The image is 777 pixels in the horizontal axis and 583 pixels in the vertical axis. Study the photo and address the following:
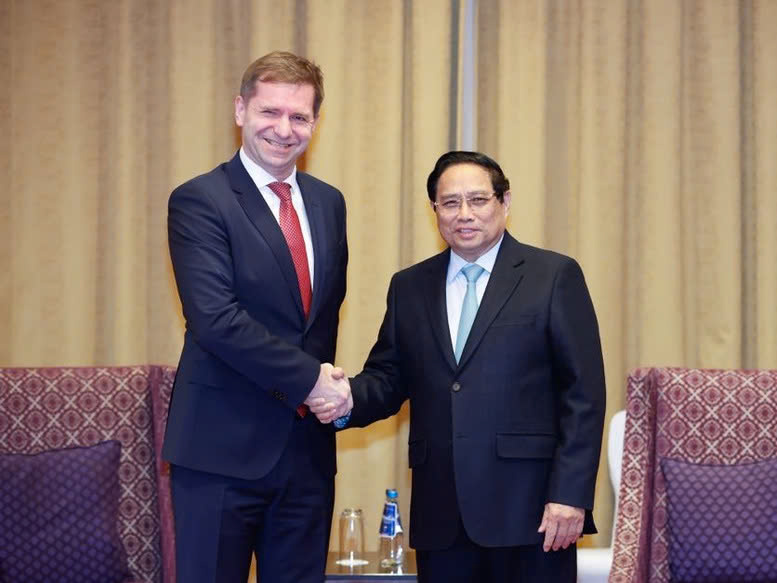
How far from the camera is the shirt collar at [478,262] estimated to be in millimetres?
3088

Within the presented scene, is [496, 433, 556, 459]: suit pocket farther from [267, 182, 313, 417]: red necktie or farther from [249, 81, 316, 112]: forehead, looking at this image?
[249, 81, 316, 112]: forehead

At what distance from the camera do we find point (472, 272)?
10.1ft

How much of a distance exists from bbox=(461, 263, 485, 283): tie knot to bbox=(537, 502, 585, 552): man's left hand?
2.31ft

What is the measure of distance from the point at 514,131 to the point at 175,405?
227cm

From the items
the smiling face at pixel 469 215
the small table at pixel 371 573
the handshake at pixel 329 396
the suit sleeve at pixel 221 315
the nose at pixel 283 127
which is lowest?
the small table at pixel 371 573

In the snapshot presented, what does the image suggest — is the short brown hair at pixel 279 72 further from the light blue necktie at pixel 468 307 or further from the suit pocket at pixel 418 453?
the suit pocket at pixel 418 453

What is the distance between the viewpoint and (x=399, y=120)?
4.37 meters

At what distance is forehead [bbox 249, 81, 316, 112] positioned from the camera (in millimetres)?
2836

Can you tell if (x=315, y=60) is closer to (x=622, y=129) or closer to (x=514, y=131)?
(x=514, y=131)

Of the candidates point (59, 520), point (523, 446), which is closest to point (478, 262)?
point (523, 446)

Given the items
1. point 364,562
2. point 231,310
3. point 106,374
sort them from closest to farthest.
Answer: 1. point 231,310
2. point 106,374
3. point 364,562

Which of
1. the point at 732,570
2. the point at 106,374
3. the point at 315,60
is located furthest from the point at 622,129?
the point at 106,374

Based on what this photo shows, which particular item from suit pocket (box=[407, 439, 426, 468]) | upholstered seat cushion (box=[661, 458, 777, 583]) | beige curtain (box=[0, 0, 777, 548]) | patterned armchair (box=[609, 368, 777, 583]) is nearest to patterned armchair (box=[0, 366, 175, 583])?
beige curtain (box=[0, 0, 777, 548])

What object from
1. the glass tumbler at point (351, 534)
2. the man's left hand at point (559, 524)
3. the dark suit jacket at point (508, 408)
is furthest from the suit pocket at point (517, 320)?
the glass tumbler at point (351, 534)
